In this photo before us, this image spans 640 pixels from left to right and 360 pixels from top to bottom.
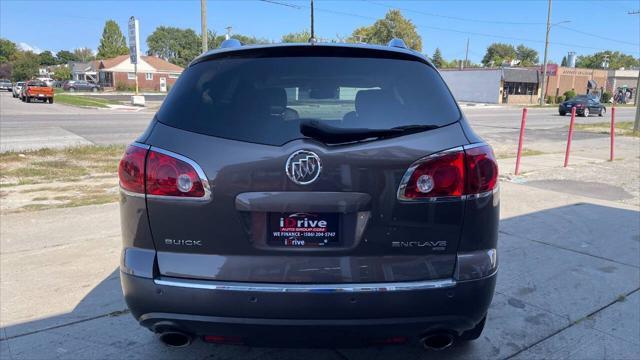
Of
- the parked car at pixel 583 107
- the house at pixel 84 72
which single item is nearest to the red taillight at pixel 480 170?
the parked car at pixel 583 107

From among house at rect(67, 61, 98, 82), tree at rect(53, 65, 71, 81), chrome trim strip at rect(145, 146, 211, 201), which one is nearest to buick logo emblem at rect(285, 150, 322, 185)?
chrome trim strip at rect(145, 146, 211, 201)

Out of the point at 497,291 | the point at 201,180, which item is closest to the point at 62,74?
the point at 497,291

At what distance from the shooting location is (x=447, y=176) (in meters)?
2.31

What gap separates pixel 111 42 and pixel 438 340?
13893 centimetres

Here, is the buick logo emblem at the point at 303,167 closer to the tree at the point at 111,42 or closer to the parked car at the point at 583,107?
the parked car at the point at 583,107

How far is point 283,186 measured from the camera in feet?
7.25

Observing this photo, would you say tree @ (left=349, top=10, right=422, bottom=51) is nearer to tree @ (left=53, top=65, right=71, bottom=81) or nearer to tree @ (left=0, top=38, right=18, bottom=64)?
tree @ (left=53, top=65, right=71, bottom=81)

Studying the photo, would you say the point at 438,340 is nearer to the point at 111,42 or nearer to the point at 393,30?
the point at 393,30

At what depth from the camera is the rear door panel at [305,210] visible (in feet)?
7.27

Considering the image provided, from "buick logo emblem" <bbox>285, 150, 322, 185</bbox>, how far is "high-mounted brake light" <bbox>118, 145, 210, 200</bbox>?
402 millimetres

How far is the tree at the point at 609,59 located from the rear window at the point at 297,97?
155 meters

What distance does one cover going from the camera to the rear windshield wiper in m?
Answer: 2.24

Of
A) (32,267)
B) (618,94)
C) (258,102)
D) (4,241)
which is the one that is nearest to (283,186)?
(258,102)

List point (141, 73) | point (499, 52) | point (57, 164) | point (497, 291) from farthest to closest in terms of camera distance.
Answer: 1. point (499, 52)
2. point (141, 73)
3. point (57, 164)
4. point (497, 291)
